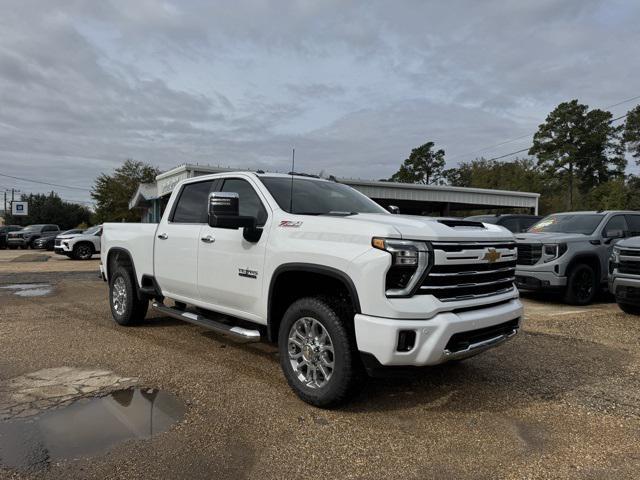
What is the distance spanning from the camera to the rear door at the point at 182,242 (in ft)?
17.9

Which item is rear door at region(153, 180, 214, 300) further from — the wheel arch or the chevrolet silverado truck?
the chevrolet silverado truck

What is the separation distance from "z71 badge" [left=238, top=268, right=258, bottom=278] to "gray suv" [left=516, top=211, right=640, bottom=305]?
622 cm

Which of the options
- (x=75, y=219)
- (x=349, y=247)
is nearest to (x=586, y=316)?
(x=349, y=247)

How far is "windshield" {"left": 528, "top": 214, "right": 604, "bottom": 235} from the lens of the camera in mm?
9625

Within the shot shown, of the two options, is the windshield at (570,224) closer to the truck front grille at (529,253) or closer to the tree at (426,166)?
the truck front grille at (529,253)

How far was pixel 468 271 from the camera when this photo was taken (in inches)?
153

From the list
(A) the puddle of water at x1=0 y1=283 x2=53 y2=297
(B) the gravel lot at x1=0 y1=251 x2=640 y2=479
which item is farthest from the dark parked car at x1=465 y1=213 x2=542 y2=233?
(A) the puddle of water at x1=0 y1=283 x2=53 y2=297

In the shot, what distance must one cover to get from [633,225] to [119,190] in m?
55.9

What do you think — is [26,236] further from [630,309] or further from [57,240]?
[630,309]

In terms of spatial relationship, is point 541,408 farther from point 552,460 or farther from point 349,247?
point 349,247

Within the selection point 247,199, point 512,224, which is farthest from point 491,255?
point 512,224

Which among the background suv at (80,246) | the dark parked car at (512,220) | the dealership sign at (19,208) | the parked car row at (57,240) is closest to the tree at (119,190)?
the dealership sign at (19,208)

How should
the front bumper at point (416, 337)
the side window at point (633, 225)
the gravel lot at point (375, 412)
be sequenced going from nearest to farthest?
the gravel lot at point (375, 412), the front bumper at point (416, 337), the side window at point (633, 225)

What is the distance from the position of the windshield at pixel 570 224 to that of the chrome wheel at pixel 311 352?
7.43 meters
